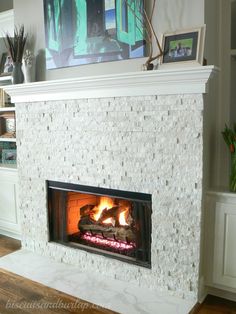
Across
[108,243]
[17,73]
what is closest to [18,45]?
[17,73]

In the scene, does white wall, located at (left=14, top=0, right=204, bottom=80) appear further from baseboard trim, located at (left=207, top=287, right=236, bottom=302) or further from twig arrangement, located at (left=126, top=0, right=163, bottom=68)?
baseboard trim, located at (left=207, top=287, right=236, bottom=302)

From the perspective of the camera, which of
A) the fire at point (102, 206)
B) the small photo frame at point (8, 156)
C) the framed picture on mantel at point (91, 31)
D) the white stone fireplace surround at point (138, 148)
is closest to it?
the white stone fireplace surround at point (138, 148)

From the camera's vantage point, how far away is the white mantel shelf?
2.02 metres

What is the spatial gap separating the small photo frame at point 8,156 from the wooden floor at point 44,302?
1446 mm

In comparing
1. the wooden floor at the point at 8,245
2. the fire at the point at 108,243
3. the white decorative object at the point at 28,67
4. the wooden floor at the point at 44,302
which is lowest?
the wooden floor at the point at 8,245

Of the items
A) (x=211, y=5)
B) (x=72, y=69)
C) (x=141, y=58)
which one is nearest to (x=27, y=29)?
(x=72, y=69)

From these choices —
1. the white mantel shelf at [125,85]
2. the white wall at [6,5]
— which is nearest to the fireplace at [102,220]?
the white mantel shelf at [125,85]

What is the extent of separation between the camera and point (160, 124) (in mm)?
2207

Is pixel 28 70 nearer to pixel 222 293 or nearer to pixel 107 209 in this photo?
pixel 107 209

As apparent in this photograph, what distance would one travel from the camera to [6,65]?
3559 mm

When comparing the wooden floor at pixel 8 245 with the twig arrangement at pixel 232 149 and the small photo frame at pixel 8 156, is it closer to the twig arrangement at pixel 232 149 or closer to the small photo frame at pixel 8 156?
the small photo frame at pixel 8 156

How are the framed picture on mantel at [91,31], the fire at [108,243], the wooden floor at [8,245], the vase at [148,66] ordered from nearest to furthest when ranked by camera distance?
the vase at [148,66] < the framed picture on mantel at [91,31] < the fire at [108,243] < the wooden floor at [8,245]

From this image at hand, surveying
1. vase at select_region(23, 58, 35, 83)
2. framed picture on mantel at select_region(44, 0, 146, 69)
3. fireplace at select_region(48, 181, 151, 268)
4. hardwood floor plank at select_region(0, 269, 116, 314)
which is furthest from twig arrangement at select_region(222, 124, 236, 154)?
vase at select_region(23, 58, 35, 83)

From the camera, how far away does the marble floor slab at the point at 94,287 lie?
7.07 feet
